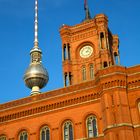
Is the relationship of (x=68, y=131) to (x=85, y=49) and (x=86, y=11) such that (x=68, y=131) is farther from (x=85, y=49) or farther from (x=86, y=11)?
(x=86, y=11)

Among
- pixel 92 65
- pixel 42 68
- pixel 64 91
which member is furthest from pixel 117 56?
pixel 64 91

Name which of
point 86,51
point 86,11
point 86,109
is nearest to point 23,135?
point 86,109

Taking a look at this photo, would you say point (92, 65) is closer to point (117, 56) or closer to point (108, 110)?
point (117, 56)

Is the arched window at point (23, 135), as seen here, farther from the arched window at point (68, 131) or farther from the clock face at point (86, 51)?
the clock face at point (86, 51)

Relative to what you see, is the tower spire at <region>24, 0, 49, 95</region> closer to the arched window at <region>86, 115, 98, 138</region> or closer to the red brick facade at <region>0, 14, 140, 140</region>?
the red brick facade at <region>0, 14, 140, 140</region>

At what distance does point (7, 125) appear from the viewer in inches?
1598

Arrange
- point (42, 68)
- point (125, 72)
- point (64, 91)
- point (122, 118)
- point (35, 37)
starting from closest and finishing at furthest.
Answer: point (122, 118) < point (125, 72) < point (64, 91) < point (42, 68) < point (35, 37)

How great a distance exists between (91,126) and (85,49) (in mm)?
28017

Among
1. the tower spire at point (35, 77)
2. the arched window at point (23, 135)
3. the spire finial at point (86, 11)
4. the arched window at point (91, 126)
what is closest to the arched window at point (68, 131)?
the arched window at point (91, 126)

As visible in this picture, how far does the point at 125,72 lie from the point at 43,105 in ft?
32.3

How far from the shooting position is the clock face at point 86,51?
61897 millimetres

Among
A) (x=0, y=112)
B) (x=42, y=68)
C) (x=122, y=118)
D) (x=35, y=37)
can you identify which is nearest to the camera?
(x=122, y=118)

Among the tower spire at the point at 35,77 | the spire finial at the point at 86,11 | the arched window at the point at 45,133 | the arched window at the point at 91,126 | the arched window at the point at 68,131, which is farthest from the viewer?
the spire finial at the point at 86,11

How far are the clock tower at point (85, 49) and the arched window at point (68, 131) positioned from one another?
74.1 ft
